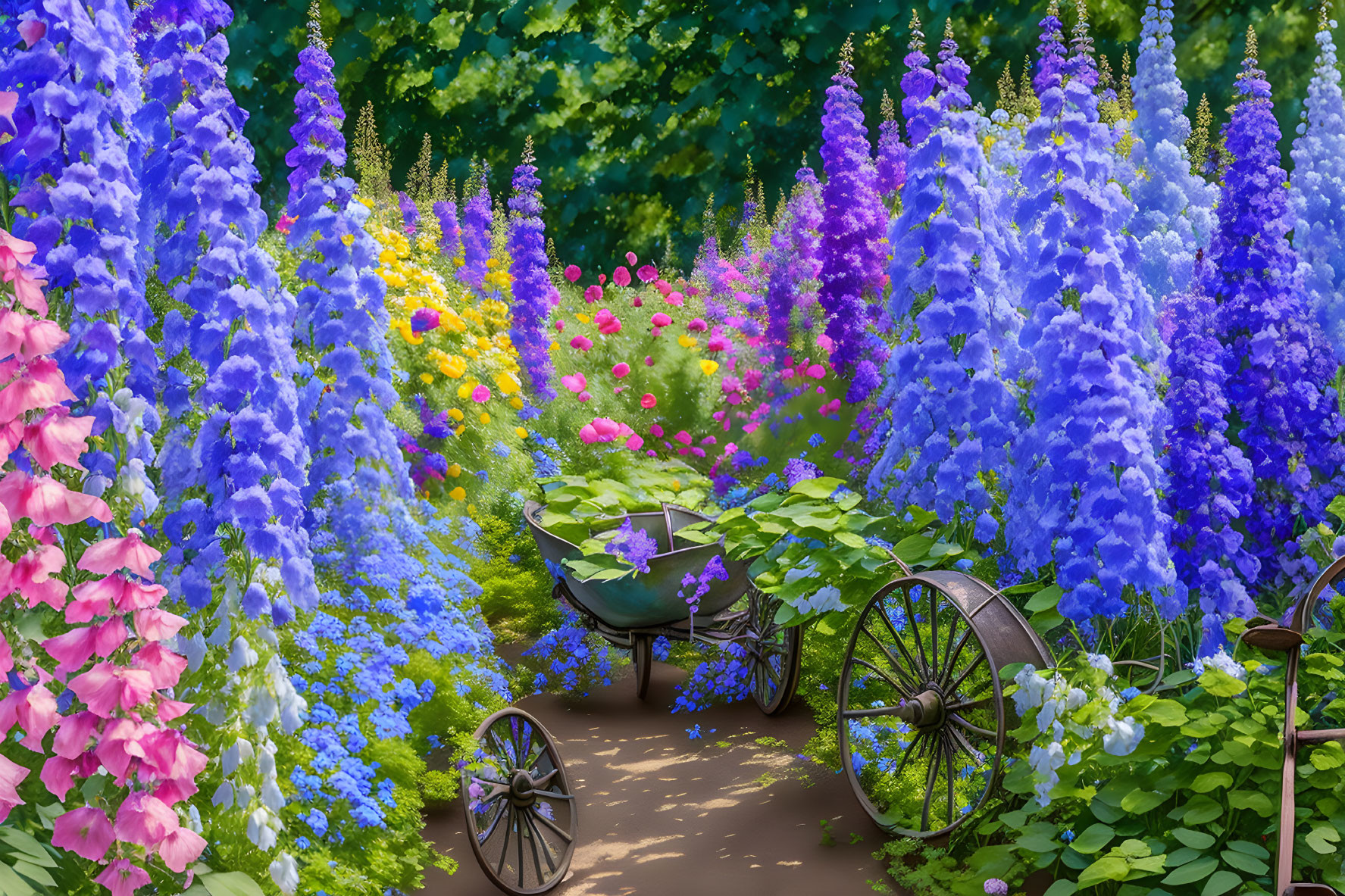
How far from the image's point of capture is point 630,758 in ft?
14.4

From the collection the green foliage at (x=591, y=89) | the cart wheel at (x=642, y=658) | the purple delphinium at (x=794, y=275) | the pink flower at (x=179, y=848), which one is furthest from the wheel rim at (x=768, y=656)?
the green foliage at (x=591, y=89)

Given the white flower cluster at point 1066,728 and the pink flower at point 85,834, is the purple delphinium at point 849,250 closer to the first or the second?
the white flower cluster at point 1066,728

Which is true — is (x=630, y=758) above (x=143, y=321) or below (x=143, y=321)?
below

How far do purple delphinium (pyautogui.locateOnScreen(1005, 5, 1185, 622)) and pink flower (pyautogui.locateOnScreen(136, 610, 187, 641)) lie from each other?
2381 millimetres

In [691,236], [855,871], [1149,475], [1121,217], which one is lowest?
[855,871]

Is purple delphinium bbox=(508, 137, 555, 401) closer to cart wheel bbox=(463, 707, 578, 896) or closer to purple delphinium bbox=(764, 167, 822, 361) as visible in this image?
purple delphinium bbox=(764, 167, 822, 361)

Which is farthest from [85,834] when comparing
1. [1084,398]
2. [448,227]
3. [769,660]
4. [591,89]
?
[591,89]

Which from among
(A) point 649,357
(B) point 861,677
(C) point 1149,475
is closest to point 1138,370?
(C) point 1149,475

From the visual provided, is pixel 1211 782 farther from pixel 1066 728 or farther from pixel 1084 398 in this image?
pixel 1084 398

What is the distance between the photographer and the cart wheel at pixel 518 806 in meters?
3.32

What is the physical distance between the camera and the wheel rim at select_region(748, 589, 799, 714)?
448cm

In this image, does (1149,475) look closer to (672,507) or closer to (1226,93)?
(672,507)

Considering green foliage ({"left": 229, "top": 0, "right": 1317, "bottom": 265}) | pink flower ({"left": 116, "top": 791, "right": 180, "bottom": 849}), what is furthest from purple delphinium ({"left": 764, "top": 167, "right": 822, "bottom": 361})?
pink flower ({"left": 116, "top": 791, "right": 180, "bottom": 849})

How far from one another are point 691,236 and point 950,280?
6.88 m
